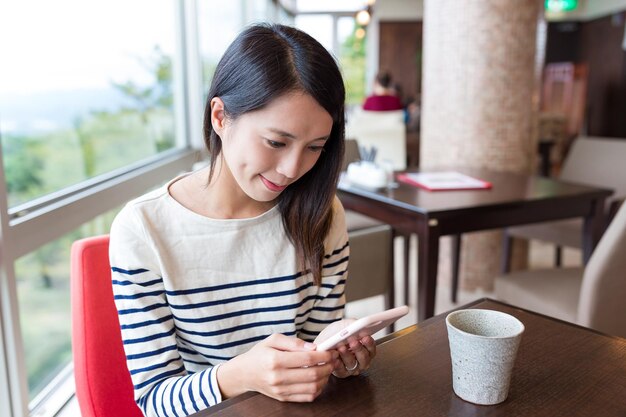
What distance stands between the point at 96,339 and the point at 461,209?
1.31 metres

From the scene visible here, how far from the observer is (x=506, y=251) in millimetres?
3029

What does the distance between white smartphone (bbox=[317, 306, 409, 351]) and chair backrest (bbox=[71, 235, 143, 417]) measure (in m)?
0.43

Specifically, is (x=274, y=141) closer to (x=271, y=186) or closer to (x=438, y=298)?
(x=271, y=186)

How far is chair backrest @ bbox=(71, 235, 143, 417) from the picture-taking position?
3.11 ft

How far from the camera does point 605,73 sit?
7938mm

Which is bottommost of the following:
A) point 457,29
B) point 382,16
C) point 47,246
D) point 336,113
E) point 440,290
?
point 440,290

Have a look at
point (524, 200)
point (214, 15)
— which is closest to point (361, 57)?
point (214, 15)

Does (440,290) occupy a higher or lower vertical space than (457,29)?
lower

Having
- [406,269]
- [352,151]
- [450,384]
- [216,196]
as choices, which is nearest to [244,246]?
[216,196]

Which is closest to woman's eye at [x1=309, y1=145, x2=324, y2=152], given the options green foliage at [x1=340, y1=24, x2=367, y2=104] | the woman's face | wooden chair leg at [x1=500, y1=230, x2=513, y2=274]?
the woman's face

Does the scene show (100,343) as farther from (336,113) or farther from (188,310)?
(336,113)

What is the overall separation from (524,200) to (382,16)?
326 inches

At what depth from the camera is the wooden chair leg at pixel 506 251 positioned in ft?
9.89

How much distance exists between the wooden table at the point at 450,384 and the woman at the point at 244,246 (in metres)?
0.03
